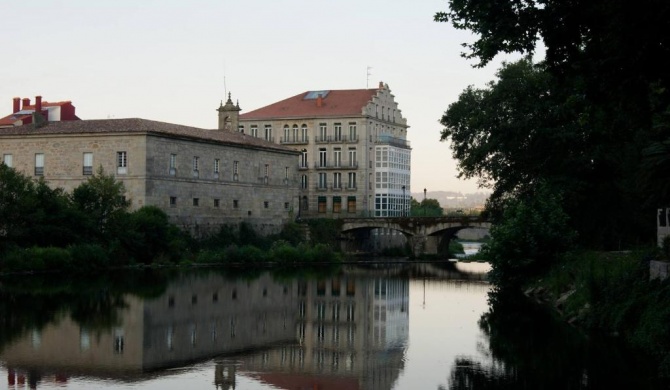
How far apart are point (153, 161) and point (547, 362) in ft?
133

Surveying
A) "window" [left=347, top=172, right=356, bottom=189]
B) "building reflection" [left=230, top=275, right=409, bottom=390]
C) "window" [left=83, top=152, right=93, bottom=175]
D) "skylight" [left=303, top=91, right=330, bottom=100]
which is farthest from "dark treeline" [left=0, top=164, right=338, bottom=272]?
"skylight" [left=303, top=91, right=330, bottom=100]

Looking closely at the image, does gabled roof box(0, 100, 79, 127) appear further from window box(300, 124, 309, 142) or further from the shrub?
the shrub

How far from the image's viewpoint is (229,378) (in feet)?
55.8

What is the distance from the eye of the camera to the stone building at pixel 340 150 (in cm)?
8231

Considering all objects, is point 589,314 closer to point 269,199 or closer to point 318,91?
point 269,199

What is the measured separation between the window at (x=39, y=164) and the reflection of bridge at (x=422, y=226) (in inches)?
870

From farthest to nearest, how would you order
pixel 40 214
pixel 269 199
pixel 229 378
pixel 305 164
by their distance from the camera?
pixel 305 164, pixel 269 199, pixel 40 214, pixel 229 378

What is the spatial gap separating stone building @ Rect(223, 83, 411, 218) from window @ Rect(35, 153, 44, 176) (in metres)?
27.4

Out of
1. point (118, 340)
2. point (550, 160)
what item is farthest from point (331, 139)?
point (118, 340)

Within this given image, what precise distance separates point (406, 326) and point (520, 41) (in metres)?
9.61

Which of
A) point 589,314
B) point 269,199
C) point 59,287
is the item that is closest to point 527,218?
point 589,314

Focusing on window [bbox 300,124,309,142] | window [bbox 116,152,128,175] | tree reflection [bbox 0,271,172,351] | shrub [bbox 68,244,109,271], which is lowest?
tree reflection [bbox 0,271,172,351]

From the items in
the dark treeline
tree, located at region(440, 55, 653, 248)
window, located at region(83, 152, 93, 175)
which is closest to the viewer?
tree, located at region(440, 55, 653, 248)

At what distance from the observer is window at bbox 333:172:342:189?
82688 mm
